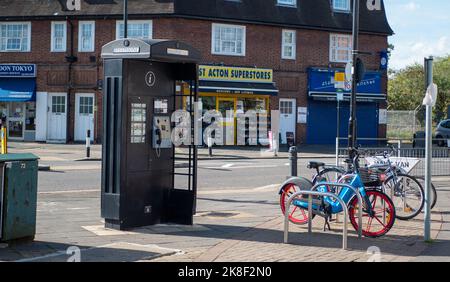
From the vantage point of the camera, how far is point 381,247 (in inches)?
351

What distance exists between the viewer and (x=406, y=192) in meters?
11.7

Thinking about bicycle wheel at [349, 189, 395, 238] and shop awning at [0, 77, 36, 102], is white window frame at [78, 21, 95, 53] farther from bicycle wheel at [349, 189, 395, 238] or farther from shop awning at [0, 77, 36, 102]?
bicycle wheel at [349, 189, 395, 238]

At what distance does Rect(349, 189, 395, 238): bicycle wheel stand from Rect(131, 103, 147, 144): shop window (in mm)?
3288

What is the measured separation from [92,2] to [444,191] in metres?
21.9

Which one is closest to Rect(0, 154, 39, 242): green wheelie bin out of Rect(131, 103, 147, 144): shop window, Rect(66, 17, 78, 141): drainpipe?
Rect(131, 103, 147, 144): shop window

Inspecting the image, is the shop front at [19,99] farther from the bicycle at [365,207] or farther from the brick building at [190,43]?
the bicycle at [365,207]

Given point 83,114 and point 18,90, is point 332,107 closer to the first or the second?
point 83,114

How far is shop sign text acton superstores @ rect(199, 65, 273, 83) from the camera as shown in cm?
3152

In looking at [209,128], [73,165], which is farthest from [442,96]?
[73,165]

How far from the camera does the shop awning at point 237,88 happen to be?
102ft

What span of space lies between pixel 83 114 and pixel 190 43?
20.4ft

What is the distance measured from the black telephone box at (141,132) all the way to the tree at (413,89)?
5003 centimetres

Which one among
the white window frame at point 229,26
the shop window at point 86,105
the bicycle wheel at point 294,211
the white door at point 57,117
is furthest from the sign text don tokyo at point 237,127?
the bicycle wheel at point 294,211

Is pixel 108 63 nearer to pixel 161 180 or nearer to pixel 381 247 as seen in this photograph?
pixel 161 180
